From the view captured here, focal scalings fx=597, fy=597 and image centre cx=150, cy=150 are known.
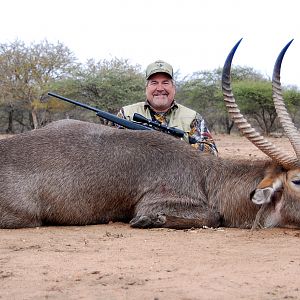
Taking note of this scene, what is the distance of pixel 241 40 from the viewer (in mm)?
6156

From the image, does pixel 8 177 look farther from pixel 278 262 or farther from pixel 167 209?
pixel 278 262

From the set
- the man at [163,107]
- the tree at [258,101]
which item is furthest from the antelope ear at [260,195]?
the tree at [258,101]

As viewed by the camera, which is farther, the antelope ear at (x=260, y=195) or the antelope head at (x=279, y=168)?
the antelope head at (x=279, y=168)

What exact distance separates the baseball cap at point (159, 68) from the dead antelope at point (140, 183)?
2.15 metres

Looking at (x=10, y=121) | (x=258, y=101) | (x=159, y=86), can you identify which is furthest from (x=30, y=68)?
A: (x=159, y=86)

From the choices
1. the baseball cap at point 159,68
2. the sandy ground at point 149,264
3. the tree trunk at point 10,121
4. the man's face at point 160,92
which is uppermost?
the tree trunk at point 10,121

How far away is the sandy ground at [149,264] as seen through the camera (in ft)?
11.5

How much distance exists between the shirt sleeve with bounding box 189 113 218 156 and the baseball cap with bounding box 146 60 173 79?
0.78m

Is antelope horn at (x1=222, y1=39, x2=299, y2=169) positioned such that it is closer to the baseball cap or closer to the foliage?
the baseball cap

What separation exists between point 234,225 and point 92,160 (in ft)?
5.33

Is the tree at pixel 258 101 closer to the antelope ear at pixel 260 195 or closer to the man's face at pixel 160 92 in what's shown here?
the man's face at pixel 160 92

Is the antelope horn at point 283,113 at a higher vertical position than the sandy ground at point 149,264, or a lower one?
higher

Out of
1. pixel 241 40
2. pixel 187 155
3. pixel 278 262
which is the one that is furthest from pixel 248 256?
pixel 241 40

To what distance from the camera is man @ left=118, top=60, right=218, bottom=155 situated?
8.20 metres
